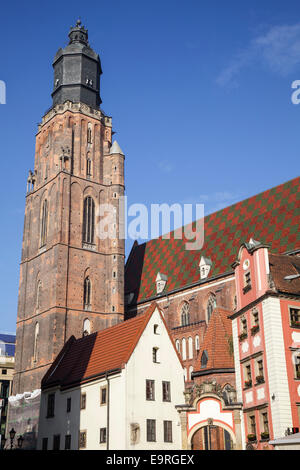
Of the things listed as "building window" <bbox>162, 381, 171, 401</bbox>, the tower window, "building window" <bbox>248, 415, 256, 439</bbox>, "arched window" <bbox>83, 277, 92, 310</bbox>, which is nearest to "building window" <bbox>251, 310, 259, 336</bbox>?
"building window" <bbox>248, 415, 256, 439</bbox>

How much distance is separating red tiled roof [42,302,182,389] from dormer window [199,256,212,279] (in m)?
16.8

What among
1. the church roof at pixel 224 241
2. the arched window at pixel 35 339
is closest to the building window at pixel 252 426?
the church roof at pixel 224 241

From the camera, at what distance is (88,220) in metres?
67.9

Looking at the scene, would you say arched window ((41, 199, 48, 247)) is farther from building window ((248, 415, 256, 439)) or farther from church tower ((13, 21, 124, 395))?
building window ((248, 415, 256, 439))

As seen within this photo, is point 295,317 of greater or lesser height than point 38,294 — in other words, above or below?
below

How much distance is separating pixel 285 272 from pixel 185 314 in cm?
2708

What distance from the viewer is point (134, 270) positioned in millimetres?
75000

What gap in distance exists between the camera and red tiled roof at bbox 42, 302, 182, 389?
135 ft

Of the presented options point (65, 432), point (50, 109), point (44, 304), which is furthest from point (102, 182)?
point (65, 432)

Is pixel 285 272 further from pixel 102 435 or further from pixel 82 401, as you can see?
pixel 82 401

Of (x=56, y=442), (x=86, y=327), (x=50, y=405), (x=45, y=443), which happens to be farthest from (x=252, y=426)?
(x=86, y=327)

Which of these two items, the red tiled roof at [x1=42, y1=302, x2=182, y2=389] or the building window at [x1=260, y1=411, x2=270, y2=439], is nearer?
the building window at [x1=260, y1=411, x2=270, y2=439]

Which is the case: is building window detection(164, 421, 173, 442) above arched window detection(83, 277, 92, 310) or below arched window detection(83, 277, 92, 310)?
below
